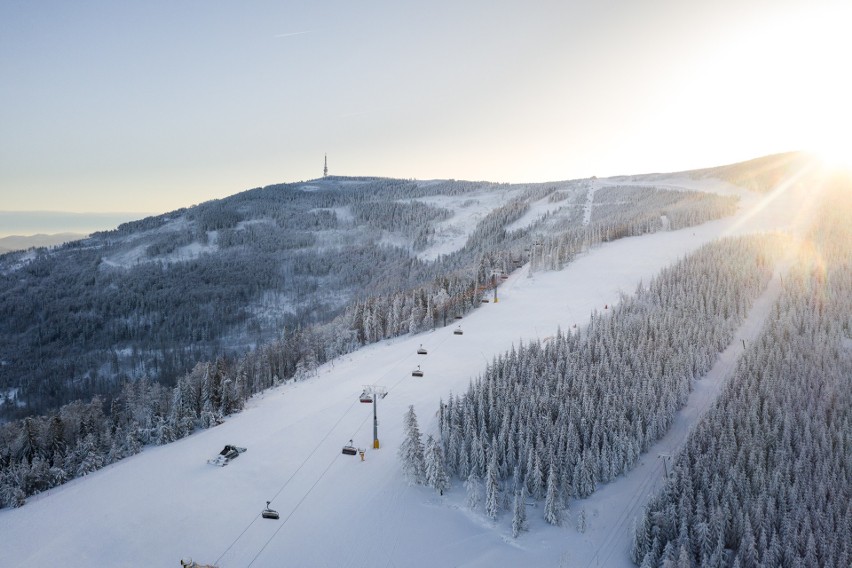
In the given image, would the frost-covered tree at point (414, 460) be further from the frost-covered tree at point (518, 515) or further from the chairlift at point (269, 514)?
the chairlift at point (269, 514)

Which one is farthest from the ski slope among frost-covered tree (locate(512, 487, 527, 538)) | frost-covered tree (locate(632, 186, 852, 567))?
frost-covered tree (locate(632, 186, 852, 567))

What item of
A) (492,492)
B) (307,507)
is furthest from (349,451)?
(492,492)

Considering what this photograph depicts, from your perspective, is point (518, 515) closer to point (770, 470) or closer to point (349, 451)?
point (349, 451)

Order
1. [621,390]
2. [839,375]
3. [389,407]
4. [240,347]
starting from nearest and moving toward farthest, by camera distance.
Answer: [621,390], [839,375], [389,407], [240,347]

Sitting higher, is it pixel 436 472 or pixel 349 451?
pixel 436 472

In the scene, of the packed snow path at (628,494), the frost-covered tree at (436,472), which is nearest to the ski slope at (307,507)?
the packed snow path at (628,494)

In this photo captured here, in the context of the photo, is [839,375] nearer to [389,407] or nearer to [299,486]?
[389,407]

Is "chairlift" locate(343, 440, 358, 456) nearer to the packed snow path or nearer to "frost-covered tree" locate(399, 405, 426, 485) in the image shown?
"frost-covered tree" locate(399, 405, 426, 485)

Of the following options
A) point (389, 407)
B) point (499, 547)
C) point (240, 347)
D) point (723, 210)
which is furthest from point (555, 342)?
point (240, 347)
